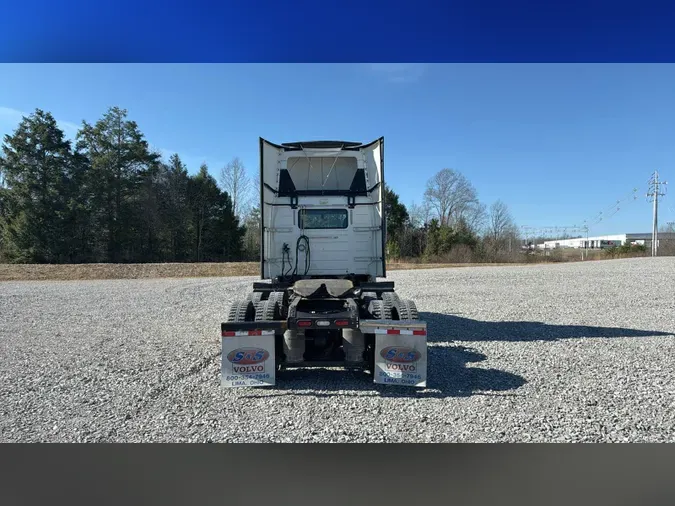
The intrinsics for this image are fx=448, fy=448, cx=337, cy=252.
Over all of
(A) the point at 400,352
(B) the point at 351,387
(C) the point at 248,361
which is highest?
(A) the point at 400,352

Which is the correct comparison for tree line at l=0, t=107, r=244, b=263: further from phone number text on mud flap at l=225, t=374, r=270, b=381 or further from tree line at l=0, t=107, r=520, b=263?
phone number text on mud flap at l=225, t=374, r=270, b=381

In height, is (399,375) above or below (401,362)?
below

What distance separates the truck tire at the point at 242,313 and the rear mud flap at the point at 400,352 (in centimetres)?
166

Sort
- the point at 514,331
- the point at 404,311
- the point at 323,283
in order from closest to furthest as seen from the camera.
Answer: the point at 404,311 < the point at 323,283 < the point at 514,331

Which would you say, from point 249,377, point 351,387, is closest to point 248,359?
point 249,377

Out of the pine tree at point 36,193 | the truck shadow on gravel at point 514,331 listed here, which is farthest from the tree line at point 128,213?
the truck shadow on gravel at point 514,331

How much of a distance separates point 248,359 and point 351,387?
1260 mm

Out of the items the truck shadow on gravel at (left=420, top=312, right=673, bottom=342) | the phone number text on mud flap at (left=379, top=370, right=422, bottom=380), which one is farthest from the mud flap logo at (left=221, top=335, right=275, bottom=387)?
the truck shadow on gravel at (left=420, top=312, right=673, bottom=342)

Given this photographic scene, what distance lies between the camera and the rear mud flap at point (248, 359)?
16.9 ft

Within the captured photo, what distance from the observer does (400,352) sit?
5191mm

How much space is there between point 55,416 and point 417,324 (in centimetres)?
389

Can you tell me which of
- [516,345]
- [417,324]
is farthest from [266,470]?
[516,345]

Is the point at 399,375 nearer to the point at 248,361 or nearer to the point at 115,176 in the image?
the point at 248,361

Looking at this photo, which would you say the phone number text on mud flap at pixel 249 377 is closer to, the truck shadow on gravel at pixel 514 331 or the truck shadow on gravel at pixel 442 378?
the truck shadow on gravel at pixel 442 378
